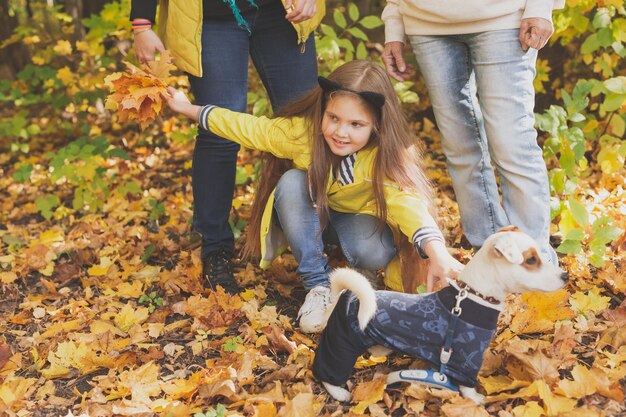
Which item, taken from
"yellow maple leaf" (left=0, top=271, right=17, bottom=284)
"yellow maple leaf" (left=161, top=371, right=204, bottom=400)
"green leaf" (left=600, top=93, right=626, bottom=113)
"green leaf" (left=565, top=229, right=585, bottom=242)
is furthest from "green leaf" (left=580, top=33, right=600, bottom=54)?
"yellow maple leaf" (left=0, top=271, right=17, bottom=284)

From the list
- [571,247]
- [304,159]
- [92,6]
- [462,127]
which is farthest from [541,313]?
[92,6]

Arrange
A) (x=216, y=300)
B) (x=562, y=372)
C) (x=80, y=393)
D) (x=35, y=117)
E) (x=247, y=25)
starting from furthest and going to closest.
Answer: (x=35, y=117) < (x=216, y=300) < (x=247, y=25) < (x=80, y=393) < (x=562, y=372)

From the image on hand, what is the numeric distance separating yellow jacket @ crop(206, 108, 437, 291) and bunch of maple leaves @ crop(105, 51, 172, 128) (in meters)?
0.24

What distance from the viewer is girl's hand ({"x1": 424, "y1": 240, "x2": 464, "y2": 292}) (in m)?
2.17

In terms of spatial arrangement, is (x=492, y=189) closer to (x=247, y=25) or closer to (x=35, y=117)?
(x=247, y=25)

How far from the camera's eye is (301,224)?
8.91 ft

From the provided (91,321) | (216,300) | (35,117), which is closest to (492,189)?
(216,300)

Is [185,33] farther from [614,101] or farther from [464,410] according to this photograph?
[614,101]

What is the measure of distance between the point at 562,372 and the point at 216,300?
1484 mm

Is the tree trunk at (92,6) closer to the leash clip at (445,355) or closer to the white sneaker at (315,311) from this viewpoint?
the white sneaker at (315,311)

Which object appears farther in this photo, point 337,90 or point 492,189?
point 492,189

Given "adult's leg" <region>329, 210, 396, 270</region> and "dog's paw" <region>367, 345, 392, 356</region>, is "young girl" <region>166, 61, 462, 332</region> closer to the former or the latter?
"adult's leg" <region>329, 210, 396, 270</region>

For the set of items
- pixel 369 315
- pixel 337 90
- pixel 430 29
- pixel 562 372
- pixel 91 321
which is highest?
pixel 430 29

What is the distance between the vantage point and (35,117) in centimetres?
615
